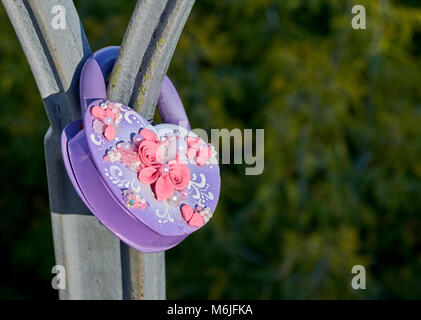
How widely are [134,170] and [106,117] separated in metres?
0.07

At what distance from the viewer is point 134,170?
1.97 feet

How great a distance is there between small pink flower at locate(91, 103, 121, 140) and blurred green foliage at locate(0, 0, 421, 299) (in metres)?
1.25

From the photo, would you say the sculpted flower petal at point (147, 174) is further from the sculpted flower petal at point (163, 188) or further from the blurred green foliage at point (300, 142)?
the blurred green foliage at point (300, 142)

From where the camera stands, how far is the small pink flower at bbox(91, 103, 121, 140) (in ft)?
1.86

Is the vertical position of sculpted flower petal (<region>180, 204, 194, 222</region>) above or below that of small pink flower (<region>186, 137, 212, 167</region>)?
below

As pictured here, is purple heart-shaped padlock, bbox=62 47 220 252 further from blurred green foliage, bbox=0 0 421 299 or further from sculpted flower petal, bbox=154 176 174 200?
blurred green foliage, bbox=0 0 421 299

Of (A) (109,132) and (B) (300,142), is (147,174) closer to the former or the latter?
(A) (109,132)

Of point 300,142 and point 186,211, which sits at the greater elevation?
point 300,142

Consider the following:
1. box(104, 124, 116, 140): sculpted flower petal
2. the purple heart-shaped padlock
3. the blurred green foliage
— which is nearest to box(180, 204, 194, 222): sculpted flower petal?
the purple heart-shaped padlock

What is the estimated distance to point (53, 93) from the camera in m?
0.58

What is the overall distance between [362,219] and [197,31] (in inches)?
33.5

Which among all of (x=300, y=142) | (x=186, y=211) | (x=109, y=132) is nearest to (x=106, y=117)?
(x=109, y=132)
